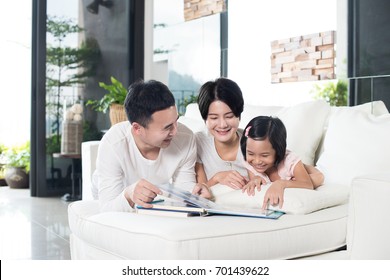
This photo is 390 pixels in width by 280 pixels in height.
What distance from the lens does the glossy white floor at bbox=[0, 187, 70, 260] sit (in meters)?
3.16

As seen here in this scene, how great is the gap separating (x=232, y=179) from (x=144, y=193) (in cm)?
38

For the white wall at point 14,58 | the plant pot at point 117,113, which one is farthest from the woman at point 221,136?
the white wall at point 14,58

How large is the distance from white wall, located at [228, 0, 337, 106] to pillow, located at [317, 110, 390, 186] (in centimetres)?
178

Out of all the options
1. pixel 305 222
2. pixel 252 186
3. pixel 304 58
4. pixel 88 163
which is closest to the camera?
pixel 305 222

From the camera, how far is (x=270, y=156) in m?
2.11

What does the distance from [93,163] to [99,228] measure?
→ 167 centimetres

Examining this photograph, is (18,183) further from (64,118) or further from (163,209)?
(163,209)

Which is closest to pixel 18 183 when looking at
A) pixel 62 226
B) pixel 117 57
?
pixel 117 57

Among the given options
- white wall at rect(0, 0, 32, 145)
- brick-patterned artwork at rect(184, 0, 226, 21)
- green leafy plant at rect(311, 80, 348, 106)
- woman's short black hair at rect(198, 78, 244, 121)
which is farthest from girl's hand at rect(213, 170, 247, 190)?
white wall at rect(0, 0, 32, 145)

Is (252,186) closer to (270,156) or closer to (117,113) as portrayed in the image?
(270,156)

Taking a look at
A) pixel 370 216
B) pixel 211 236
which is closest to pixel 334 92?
pixel 370 216

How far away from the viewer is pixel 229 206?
6.66ft

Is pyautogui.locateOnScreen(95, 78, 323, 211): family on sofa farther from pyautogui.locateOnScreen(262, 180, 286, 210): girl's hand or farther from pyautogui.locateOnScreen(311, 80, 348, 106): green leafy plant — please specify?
pyautogui.locateOnScreen(311, 80, 348, 106): green leafy plant

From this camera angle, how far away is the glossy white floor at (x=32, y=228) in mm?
3156
